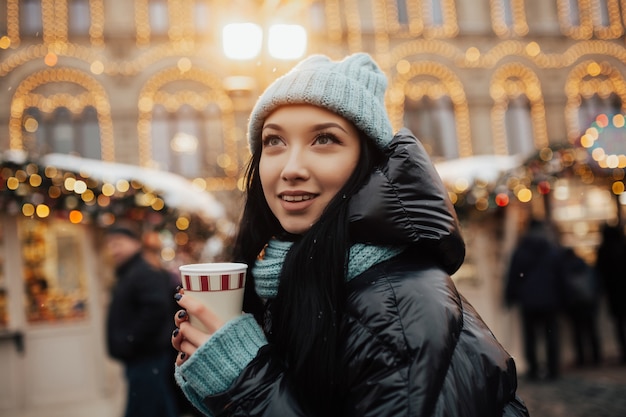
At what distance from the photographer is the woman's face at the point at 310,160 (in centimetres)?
124

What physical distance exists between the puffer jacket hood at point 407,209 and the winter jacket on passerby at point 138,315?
10.0 ft

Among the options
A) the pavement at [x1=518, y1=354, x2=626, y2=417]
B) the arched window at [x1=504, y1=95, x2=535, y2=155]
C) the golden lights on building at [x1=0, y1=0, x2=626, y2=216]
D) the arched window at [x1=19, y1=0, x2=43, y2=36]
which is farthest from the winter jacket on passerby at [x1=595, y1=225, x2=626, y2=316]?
the arched window at [x1=19, y1=0, x2=43, y2=36]

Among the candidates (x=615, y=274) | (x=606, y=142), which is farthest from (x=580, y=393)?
(x=606, y=142)

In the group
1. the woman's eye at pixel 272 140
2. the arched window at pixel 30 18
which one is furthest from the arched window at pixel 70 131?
the woman's eye at pixel 272 140

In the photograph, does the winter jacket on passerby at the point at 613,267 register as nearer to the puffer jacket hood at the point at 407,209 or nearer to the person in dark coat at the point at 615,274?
the person in dark coat at the point at 615,274

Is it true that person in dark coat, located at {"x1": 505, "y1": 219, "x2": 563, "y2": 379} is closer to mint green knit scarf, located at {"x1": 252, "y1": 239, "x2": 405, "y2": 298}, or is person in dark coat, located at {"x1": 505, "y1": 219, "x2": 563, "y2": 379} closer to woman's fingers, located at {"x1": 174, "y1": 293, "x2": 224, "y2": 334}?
mint green knit scarf, located at {"x1": 252, "y1": 239, "x2": 405, "y2": 298}

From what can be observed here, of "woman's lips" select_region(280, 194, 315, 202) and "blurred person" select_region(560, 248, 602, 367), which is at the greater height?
"woman's lips" select_region(280, 194, 315, 202)

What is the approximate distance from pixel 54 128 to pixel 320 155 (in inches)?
553

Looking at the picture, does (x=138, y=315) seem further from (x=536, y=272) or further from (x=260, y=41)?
(x=536, y=272)

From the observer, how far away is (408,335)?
98 centimetres

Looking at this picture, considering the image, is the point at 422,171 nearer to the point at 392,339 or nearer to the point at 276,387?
the point at 392,339

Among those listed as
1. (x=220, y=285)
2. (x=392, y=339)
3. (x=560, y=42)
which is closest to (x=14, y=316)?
(x=220, y=285)

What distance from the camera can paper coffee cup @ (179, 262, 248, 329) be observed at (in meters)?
1.17

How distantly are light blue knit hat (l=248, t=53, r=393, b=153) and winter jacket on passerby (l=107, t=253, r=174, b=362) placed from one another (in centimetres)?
287
